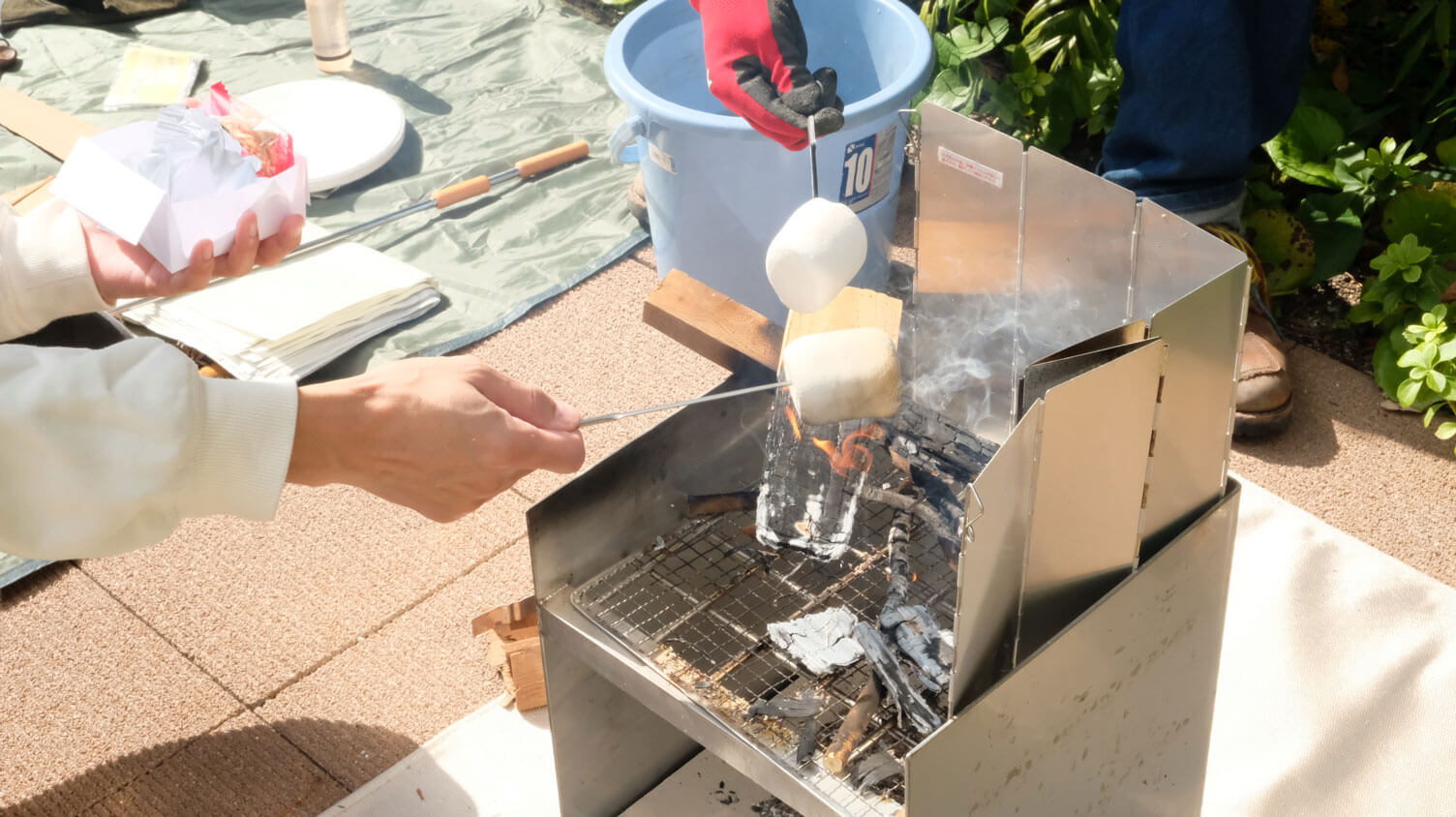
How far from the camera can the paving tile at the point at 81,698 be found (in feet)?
5.74

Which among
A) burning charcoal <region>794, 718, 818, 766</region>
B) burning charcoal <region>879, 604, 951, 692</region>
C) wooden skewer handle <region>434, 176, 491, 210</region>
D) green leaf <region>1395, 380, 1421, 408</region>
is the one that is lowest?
green leaf <region>1395, 380, 1421, 408</region>

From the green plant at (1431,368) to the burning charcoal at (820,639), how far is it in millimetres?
1359

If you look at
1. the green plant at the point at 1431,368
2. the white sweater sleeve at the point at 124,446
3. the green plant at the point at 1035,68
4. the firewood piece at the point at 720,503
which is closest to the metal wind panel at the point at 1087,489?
the firewood piece at the point at 720,503

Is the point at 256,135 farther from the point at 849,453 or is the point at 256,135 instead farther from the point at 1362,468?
the point at 1362,468

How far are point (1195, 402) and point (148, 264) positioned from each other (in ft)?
5.09

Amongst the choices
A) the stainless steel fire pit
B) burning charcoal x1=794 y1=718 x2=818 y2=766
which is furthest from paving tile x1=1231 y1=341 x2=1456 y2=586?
burning charcoal x1=794 y1=718 x2=818 y2=766

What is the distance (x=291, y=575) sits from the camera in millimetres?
2082

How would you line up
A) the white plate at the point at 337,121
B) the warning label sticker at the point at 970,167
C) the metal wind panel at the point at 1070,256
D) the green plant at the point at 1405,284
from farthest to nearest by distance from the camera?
the white plate at the point at 337,121 → the green plant at the point at 1405,284 → the warning label sticker at the point at 970,167 → the metal wind panel at the point at 1070,256

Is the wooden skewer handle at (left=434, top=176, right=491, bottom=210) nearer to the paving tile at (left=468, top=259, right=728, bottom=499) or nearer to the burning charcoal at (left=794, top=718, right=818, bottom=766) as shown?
the paving tile at (left=468, top=259, right=728, bottom=499)

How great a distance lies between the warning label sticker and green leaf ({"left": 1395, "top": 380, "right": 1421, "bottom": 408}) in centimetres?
118

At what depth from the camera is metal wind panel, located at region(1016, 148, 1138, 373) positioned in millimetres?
1371

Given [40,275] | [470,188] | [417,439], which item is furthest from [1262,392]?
[40,275]

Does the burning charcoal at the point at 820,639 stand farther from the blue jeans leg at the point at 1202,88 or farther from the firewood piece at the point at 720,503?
the blue jeans leg at the point at 1202,88

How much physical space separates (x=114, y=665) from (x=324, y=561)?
359 mm
